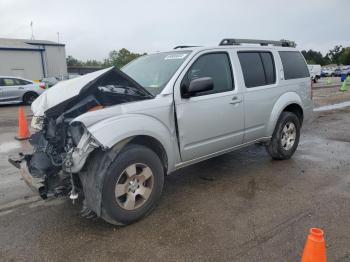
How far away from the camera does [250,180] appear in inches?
190

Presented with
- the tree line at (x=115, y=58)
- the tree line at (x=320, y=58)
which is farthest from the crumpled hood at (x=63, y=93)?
the tree line at (x=320, y=58)

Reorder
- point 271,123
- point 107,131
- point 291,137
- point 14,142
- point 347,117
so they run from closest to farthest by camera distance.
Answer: point 107,131 → point 271,123 → point 291,137 → point 14,142 → point 347,117

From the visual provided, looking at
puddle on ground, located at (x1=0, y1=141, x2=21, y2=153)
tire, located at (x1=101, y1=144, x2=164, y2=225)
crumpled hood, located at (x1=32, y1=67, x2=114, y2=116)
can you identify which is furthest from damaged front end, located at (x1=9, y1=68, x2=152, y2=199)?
puddle on ground, located at (x1=0, y1=141, x2=21, y2=153)

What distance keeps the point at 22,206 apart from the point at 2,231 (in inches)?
25.0

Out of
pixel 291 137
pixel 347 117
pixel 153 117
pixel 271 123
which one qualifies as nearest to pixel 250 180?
pixel 271 123

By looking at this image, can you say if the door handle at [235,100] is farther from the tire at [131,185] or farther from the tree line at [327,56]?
the tree line at [327,56]

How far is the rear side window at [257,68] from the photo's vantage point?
4812 millimetres

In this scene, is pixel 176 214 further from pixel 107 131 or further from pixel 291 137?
pixel 291 137

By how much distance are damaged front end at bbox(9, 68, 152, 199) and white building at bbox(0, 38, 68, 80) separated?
2814cm

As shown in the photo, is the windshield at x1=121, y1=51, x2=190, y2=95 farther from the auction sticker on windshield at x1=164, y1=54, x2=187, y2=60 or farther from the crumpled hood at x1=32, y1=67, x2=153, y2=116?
the crumpled hood at x1=32, y1=67, x2=153, y2=116

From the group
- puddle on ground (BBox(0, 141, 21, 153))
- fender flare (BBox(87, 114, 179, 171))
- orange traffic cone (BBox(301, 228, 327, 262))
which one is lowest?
orange traffic cone (BBox(301, 228, 327, 262))

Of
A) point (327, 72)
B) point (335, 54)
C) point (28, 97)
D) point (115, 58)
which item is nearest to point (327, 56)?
point (335, 54)

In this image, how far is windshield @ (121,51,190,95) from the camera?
4021 mm

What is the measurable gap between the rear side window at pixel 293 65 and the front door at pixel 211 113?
150 cm
